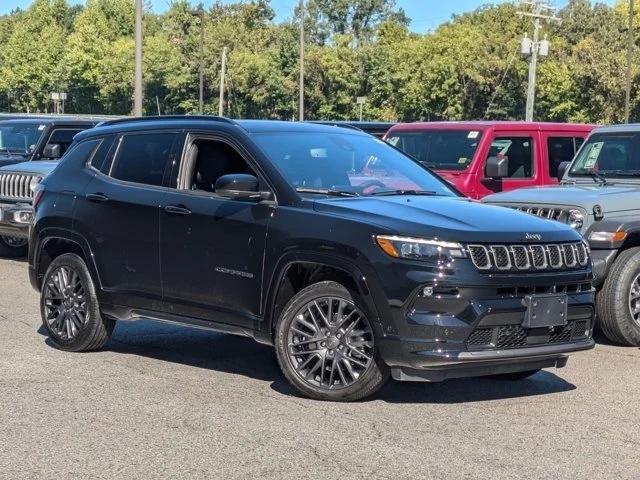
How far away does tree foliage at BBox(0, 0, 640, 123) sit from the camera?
5735 centimetres

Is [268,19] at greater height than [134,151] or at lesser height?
greater

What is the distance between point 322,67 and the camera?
2562 inches

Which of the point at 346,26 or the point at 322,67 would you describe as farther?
the point at 346,26

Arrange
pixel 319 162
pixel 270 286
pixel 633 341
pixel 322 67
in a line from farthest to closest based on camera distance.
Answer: pixel 322 67 < pixel 633 341 < pixel 319 162 < pixel 270 286

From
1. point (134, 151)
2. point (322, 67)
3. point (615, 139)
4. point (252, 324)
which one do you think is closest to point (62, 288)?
point (134, 151)

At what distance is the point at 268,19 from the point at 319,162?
320 ft

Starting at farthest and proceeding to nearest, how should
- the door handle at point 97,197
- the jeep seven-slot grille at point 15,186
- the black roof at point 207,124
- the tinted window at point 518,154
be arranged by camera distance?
the jeep seven-slot grille at point 15,186
the tinted window at point 518,154
the door handle at point 97,197
the black roof at point 207,124

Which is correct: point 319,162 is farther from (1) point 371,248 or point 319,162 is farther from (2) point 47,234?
(2) point 47,234

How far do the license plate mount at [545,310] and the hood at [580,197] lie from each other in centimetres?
276

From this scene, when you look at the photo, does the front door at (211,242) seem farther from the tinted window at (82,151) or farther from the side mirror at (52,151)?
the side mirror at (52,151)

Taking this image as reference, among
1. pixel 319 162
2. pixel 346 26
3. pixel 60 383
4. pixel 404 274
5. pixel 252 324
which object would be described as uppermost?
pixel 346 26

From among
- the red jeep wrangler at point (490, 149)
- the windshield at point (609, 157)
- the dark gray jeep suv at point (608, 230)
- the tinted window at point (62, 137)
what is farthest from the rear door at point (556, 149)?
the tinted window at point (62, 137)

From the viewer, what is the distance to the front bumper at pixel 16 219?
1375 centimetres

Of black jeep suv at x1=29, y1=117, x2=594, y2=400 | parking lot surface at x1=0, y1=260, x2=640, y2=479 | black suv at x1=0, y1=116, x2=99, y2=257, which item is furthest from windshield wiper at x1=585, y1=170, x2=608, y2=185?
black suv at x1=0, y1=116, x2=99, y2=257
